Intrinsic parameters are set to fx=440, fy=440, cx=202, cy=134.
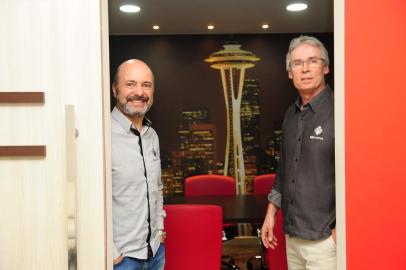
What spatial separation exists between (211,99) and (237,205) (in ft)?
8.16

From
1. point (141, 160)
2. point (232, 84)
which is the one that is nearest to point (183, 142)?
point (232, 84)

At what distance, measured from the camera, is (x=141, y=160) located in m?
2.05

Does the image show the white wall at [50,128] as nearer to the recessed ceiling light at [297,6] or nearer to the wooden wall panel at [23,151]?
the wooden wall panel at [23,151]

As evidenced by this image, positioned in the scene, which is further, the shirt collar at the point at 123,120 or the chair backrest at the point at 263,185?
the chair backrest at the point at 263,185

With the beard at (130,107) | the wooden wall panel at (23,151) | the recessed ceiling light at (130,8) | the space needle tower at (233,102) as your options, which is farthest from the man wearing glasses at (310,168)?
the space needle tower at (233,102)

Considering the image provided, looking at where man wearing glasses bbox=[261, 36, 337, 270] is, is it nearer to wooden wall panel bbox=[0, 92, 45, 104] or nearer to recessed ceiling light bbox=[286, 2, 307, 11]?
wooden wall panel bbox=[0, 92, 45, 104]

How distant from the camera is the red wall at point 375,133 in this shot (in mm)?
1632

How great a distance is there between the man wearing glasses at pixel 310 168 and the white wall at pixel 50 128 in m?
0.90

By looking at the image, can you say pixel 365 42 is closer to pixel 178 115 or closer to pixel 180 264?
pixel 180 264

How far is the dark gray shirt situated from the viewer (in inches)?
75.8

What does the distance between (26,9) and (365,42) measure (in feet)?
4.03

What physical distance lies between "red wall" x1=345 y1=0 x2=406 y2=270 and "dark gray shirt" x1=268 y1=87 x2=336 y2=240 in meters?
0.28

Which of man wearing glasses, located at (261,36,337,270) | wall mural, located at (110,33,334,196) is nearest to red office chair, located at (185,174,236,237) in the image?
wall mural, located at (110,33,334,196)

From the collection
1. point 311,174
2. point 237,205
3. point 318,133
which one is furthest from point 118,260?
point 237,205
